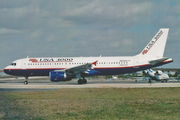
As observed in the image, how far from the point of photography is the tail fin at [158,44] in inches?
1468

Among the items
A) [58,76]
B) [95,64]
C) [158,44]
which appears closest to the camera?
[58,76]

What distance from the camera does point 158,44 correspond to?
123 ft

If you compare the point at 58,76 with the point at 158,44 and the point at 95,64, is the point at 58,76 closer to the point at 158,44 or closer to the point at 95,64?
the point at 95,64

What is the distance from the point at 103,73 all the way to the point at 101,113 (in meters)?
25.4

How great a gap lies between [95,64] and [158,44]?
33.1 ft

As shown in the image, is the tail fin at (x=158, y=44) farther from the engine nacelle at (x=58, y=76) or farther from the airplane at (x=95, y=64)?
the engine nacelle at (x=58, y=76)

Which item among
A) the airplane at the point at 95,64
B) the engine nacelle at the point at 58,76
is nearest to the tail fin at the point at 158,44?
the airplane at the point at 95,64

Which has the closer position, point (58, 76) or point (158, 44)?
point (58, 76)

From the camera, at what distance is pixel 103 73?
119 ft

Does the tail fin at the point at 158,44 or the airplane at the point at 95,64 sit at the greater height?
the tail fin at the point at 158,44

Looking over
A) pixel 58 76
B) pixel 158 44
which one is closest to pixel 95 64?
pixel 58 76

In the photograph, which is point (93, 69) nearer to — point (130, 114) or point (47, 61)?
point (47, 61)

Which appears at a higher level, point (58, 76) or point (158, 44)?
point (158, 44)

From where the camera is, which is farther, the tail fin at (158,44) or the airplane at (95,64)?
the tail fin at (158,44)
